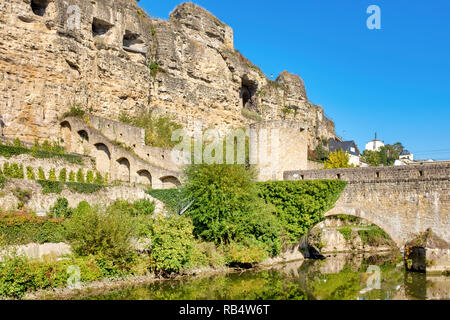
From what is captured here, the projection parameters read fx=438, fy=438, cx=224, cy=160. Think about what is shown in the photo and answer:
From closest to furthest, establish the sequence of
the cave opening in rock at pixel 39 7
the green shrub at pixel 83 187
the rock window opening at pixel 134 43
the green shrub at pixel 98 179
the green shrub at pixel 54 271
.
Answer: the green shrub at pixel 54 271, the green shrub at pixel 83 187, the green shrub at pixel 98 179, the cave opening in rock at pixel 39 7, the rock window opening at pixel 134 43

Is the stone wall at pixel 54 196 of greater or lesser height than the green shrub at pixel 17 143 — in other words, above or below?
below

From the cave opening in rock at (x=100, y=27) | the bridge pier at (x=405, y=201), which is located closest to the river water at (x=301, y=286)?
the bridge pier at (x=405, y=201)

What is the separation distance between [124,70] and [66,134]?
7.11 metres

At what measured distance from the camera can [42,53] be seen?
24.6 metres

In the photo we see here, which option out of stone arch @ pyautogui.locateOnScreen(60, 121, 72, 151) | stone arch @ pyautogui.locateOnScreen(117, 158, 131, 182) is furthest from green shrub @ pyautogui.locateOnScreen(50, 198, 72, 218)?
stone arch @ pyautogui.locateOnScreen(60, 121, 72, 151)

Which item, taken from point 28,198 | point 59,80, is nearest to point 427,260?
point 28,198

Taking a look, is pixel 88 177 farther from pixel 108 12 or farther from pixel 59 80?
pixel 108 12

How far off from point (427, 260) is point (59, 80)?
20952mm

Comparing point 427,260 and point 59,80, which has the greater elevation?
Result: point 59,80

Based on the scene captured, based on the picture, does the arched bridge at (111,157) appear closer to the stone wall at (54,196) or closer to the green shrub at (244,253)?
the stone wall at (54,196)

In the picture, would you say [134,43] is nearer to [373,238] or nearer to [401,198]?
[373,238]

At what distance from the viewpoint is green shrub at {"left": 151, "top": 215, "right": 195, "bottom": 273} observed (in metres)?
14.5

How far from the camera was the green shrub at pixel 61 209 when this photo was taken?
704 inches

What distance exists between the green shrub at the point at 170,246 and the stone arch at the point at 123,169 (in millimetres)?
10455
